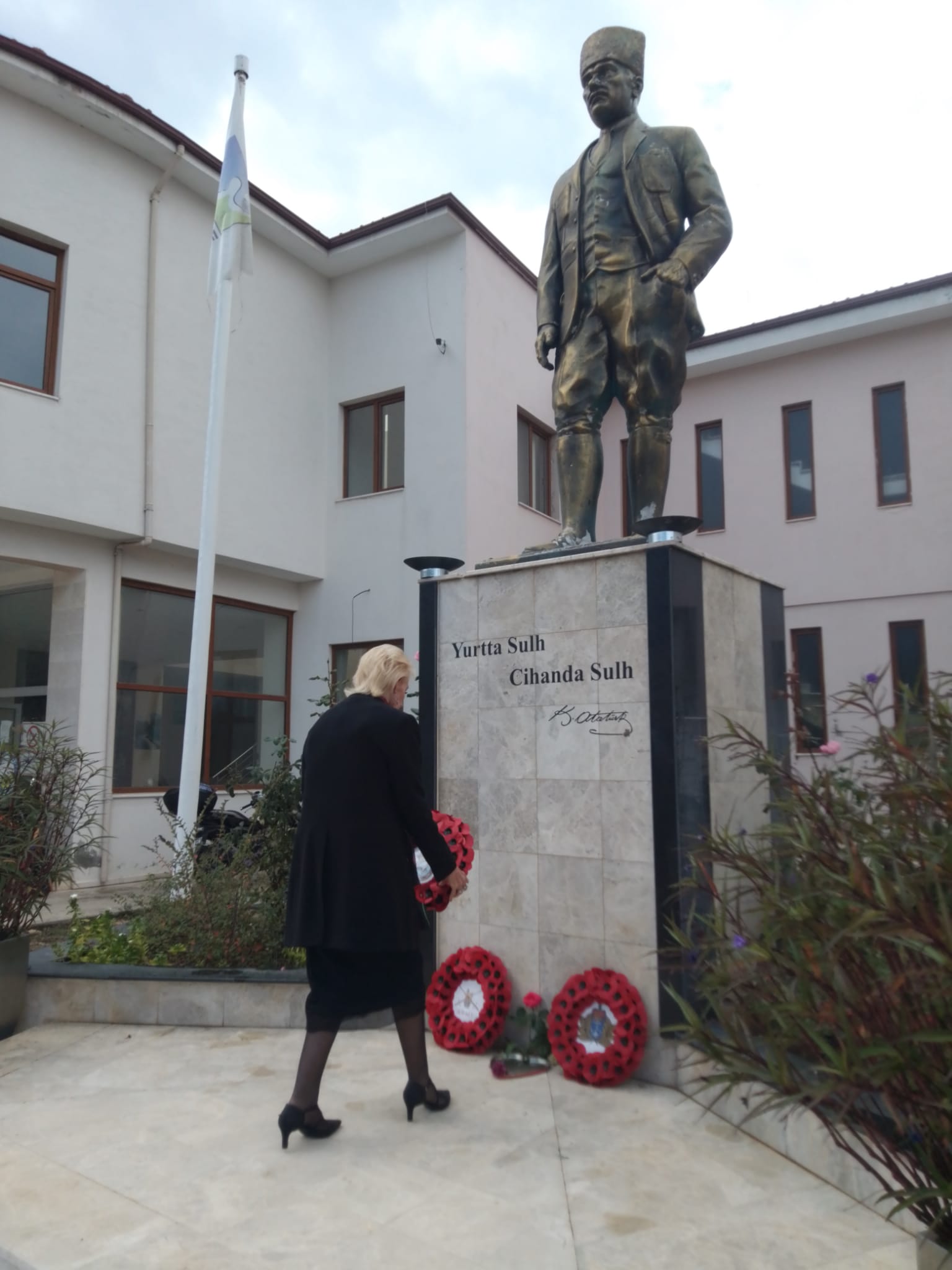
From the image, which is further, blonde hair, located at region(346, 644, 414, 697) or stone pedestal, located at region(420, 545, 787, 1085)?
stone pedestal, located at region(420, 545, 787, 1085)

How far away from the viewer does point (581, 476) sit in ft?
17.4

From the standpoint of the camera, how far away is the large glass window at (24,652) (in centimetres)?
1144

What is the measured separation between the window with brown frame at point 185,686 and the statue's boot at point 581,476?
17.6 ft

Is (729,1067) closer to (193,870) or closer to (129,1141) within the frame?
(129,1141)

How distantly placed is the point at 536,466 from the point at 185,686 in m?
5.90

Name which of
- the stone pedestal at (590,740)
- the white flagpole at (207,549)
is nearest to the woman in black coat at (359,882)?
the stone pedestal at (590,740)

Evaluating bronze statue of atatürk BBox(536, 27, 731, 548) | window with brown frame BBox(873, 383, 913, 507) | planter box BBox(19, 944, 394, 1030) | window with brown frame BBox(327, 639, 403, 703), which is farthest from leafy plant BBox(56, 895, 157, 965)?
window with brown frame BBox(873, 383, 913, 507)

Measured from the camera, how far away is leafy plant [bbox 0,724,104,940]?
16.3 ft

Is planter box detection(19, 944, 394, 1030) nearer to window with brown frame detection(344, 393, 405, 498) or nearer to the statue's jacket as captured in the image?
the statue's jacket

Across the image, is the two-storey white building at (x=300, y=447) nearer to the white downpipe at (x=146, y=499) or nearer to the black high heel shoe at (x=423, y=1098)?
the white downpipe at (x=146, y=499)

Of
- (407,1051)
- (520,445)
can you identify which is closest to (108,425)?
(520,445)

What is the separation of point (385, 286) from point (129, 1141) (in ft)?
36.9

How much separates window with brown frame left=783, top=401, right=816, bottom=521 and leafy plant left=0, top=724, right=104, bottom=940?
33.4 feet

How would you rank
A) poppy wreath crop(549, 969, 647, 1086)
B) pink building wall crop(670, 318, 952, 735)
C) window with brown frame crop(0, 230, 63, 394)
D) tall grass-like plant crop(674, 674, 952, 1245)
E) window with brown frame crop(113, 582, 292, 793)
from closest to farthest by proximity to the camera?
tall grass-like plant crop(674, 674, 952, 1245)
poppy wreath crop(549, 969, 647, 1086)
window with brown frame crop(0, 230, 63, 394)
window with brown frame crop(113, 582, 292, 793)
pink building wall crop(670, 318, 952, 735)
